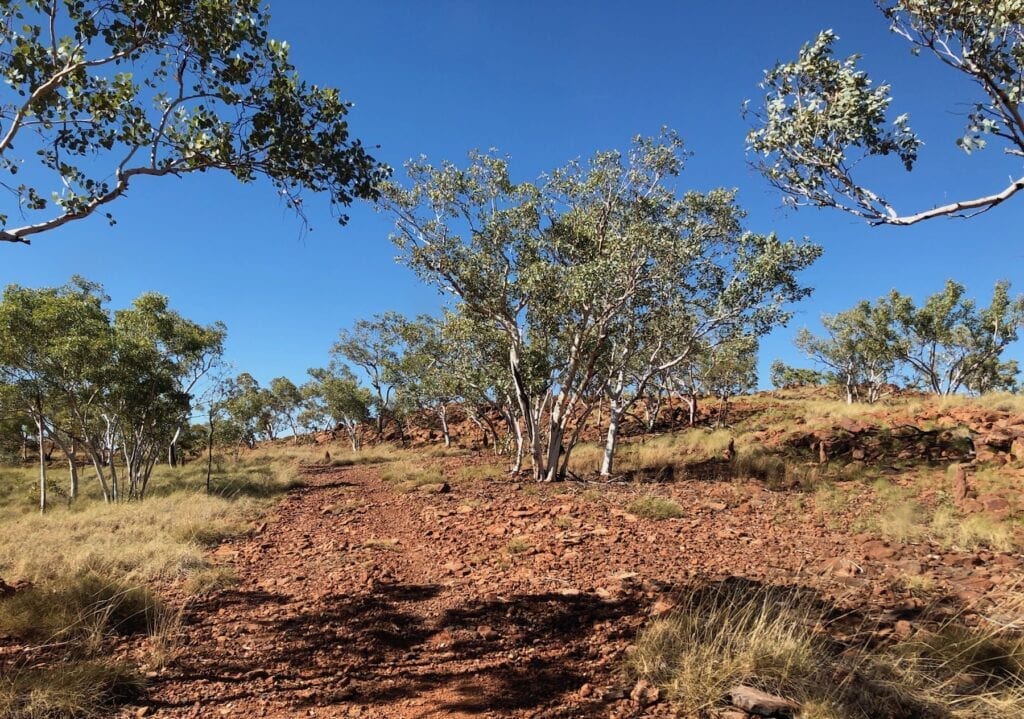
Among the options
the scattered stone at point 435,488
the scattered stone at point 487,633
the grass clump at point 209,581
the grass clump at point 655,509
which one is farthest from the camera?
the scattered stone at point 435,488

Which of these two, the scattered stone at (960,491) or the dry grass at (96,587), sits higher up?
the scattered stone at (960,491)

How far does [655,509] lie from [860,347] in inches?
1112

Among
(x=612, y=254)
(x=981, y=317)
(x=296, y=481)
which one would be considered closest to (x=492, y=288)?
(x=612, y=254)

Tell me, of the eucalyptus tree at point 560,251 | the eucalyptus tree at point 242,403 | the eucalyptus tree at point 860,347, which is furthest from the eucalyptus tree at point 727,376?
the eucalyptus tree at point 242,403

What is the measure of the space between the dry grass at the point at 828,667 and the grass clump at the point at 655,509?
5321 mm

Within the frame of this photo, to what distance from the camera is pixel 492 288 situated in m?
15.1

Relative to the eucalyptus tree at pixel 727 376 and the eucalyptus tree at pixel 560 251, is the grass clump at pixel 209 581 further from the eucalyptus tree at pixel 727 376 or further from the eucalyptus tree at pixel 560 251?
the eucalyptus tree at pixel 727 376

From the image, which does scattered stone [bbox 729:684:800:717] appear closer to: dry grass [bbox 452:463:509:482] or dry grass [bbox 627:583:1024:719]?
dry grass [bbox 627:583:1024:719]

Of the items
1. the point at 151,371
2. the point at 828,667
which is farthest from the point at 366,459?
the point at 828,667

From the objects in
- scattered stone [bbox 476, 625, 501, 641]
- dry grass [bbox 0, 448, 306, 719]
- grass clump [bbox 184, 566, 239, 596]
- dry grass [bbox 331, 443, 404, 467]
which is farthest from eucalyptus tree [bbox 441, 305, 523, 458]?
dry grass [bbox 331, 443, 404, 467]

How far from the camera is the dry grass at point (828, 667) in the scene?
12.5 ft

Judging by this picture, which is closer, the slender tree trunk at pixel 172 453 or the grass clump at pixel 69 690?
the grass clump at pixel 69 690

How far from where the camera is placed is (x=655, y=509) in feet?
34.7

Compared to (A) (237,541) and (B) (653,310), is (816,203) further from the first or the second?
(A) (237,541)
